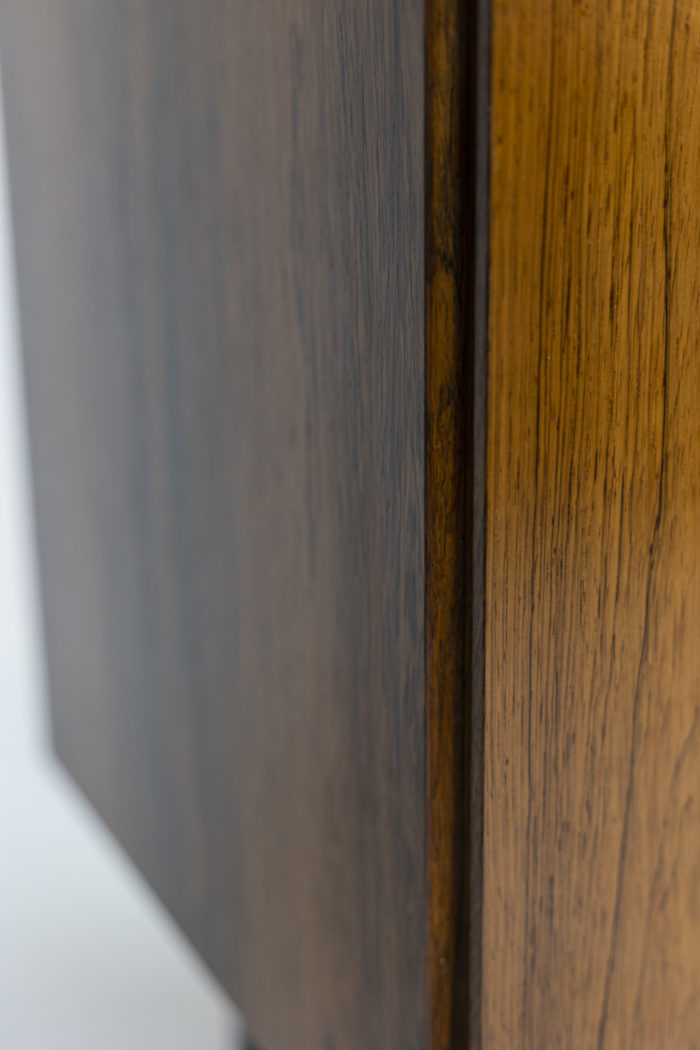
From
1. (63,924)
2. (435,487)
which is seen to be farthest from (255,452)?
(63,924)

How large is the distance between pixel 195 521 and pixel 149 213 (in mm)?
136

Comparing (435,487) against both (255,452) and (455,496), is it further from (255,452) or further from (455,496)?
(255,452)

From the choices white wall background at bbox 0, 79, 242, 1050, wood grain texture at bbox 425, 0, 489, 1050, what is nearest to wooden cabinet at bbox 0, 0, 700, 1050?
wood grain texture at bbox 425, 0, 489, 1050

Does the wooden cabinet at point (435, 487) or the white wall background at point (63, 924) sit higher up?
the wooden cabinet at point (435, 487)

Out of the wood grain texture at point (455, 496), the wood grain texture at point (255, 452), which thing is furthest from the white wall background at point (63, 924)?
the wood grain texture at point (455, 496)

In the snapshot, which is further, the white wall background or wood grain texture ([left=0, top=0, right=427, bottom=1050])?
the white wall background

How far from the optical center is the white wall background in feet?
2.33

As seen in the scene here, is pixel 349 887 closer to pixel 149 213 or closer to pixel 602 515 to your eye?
pixel 602 515

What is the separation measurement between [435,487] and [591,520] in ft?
0.18

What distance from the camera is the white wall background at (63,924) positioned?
71 centimetres

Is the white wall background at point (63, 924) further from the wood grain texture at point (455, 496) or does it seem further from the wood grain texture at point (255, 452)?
the wood grain texture at point (455, 496)

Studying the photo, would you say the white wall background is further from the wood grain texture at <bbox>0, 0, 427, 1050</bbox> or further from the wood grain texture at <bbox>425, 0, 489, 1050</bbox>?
the wood grain texture at <bbox>425, 0, 489, 1050</bbox>

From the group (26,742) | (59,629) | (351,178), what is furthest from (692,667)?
(26,742)

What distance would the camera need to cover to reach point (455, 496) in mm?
342
